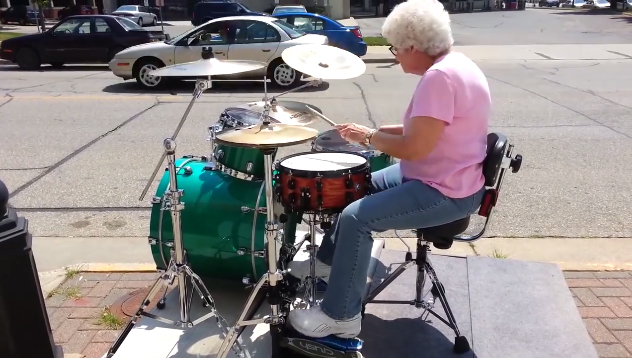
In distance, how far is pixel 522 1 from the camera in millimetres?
54094

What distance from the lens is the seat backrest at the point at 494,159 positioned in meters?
2.88

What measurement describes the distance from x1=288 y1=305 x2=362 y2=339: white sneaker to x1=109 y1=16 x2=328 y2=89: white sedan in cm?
940

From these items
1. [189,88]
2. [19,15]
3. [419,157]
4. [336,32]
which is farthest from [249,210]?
[19,15]

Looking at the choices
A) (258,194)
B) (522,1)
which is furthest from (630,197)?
(522,1)

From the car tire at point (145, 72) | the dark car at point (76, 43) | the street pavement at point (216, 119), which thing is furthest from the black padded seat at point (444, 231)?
the dark car at point (76, 43)

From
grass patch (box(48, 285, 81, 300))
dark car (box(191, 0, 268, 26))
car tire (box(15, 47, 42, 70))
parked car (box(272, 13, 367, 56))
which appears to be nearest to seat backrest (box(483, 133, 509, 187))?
grass patch (box(48, 285, 81, 300))

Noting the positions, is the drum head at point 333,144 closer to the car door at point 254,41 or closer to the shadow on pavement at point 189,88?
the shadow on pavement at point 189,88

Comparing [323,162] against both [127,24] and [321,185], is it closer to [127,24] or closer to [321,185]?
[321,185]

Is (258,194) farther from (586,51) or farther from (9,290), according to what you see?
(586,51)

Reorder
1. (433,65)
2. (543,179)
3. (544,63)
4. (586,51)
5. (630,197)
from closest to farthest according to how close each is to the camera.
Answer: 1. (433,65)
2. (630,197)
3. (543,179)
4. (544,63)
5. (586,51)

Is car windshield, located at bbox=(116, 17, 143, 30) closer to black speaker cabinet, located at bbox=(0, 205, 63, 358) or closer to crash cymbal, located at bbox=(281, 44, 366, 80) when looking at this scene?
crash cymbal, located at bbox=(281, 44, 366, 80)

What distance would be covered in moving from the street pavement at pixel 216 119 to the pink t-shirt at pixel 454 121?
2045 mm

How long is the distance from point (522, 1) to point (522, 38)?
3448 centimetres

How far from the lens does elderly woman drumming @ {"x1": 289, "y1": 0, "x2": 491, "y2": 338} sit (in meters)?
2.64
